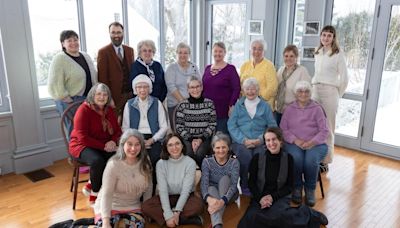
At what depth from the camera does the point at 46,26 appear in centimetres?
373

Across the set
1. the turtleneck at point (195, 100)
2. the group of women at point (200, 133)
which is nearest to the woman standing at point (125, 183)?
the group of women at point (200, 133)

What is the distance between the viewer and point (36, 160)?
3.63 m

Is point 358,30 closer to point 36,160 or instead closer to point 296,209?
point 296,209

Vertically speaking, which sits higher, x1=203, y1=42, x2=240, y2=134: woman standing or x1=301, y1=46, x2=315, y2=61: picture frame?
x1=301, y1=46, x2=315, y2=61: picture frame

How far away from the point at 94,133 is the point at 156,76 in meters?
0.89

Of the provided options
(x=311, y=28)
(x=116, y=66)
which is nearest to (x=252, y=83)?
(x=116, y=66)

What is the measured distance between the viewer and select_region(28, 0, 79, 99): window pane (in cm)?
365

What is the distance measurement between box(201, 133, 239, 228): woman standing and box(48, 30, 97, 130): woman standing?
1.42 m

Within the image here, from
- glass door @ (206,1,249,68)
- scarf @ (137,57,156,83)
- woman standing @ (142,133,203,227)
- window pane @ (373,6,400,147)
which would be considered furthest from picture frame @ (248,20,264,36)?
woman standing @ (142,133,203,227)

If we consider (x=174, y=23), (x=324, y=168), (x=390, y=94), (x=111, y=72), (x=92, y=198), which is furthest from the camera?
(x=174, y=23)

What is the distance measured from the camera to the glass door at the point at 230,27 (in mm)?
4938

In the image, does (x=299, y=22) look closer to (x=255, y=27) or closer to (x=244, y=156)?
(x=255, y=27)

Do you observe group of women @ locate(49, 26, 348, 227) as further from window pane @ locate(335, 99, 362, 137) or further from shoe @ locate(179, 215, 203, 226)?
window pane @ locate(335, 99, 362, 137)

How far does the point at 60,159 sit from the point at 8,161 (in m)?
0.57
